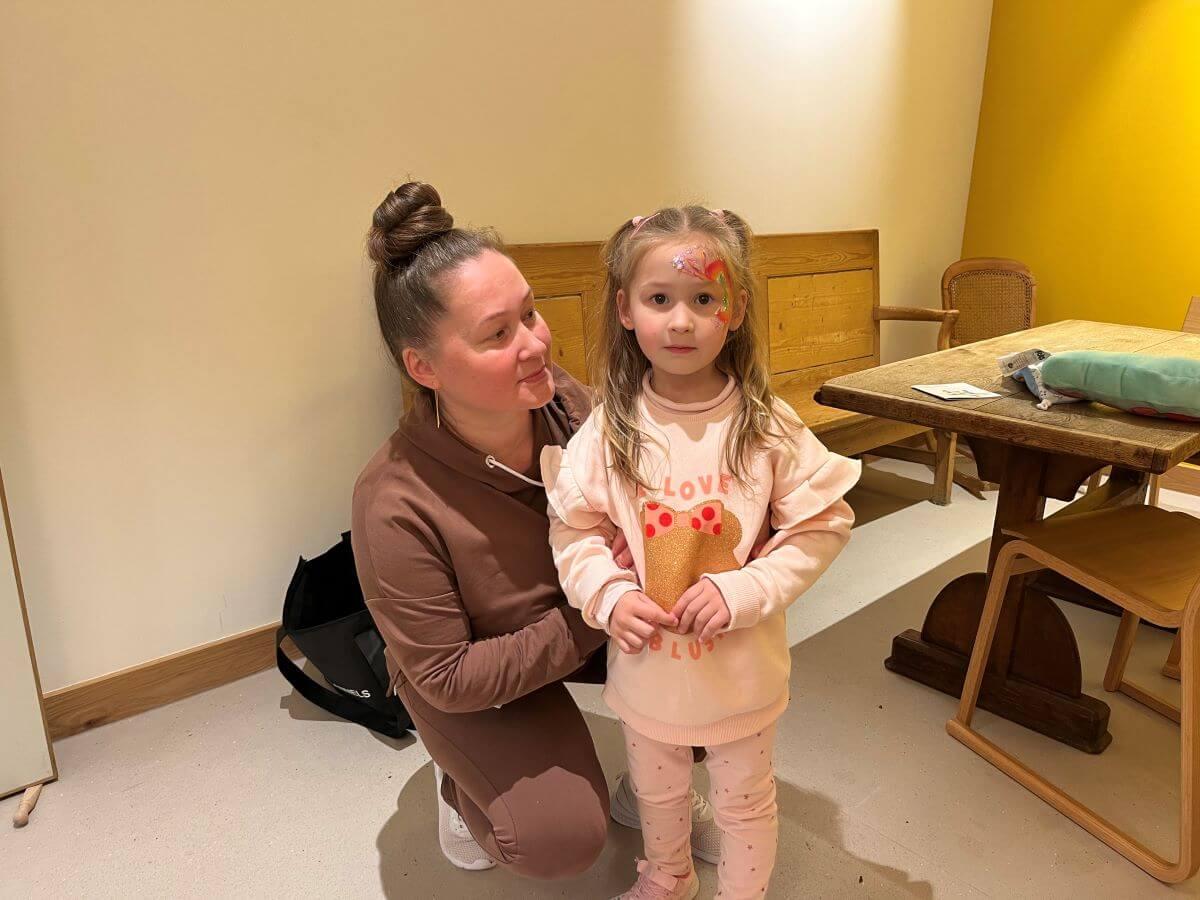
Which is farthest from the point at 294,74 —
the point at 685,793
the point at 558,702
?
the point at 685,793

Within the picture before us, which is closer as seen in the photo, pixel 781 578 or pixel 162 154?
pixel 781 578

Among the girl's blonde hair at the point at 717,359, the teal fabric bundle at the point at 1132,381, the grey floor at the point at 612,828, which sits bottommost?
the grey floor at the point at 612,828

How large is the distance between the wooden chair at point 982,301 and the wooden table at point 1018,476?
1.45m

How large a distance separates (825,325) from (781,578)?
2.54m

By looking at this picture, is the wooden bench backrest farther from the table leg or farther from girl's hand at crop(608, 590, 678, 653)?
girl's hand at crop(608, 590, 678, 653)

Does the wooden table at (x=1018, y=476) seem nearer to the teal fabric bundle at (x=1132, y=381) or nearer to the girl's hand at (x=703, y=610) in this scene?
the teal fabric bundle at (x=1132, y=381)

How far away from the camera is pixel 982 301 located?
161 inches

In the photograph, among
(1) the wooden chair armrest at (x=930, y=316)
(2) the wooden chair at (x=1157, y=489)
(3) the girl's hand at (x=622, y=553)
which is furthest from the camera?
(1) the wooden chair armrest at (x=930, y=316)

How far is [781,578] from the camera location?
1226 millimetres

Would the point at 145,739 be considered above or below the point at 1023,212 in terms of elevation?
below

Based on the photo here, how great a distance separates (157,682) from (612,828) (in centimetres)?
131

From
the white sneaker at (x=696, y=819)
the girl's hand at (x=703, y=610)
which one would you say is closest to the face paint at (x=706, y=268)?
the girl's hand at (x=703, y=610)

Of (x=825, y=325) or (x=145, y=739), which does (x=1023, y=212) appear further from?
(x=145, y=739)

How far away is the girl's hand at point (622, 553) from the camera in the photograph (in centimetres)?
131
